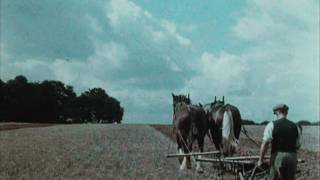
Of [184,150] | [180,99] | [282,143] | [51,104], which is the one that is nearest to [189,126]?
[184,150]

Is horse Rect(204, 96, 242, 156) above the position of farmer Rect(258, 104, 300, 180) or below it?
above

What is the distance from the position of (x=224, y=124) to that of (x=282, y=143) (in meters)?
7.48

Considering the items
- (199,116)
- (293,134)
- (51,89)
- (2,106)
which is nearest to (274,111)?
(293,134)

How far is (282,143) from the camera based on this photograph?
10.9 m

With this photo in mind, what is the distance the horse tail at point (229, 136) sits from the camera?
58.7 feet

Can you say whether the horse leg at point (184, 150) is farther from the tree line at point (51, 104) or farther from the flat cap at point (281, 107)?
the tree line at point (51, 104)

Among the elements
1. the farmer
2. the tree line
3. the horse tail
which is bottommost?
the farmer

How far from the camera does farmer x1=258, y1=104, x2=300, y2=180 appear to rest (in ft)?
35.7

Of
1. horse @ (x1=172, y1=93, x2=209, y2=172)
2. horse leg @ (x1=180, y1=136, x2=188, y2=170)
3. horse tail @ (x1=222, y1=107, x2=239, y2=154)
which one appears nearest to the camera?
horse tail @ (x1=222, y1=107, x2=239, y2=154)

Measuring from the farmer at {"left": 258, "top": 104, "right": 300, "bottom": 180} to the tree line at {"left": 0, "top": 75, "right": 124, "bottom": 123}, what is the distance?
103m

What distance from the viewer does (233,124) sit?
62.6 ft

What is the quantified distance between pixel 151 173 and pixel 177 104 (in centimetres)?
445

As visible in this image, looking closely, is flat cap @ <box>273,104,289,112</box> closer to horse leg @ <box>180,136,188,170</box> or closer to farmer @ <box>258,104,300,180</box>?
farmer @ <box>258,104,300,180</box>

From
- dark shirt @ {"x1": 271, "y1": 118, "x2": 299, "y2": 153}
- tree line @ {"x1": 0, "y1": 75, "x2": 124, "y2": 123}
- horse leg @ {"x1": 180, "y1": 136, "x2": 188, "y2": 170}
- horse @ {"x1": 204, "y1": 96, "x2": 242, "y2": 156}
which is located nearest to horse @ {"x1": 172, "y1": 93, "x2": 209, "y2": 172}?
horse leg @ {"x1": 180, "y1": 136, "x2": 188, "y2": 170}
